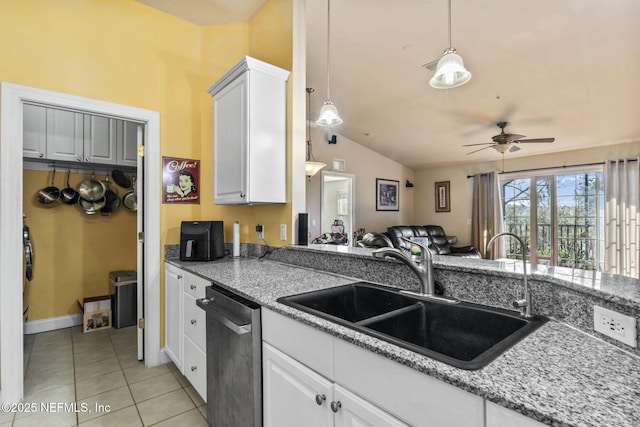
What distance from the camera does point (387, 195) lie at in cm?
711

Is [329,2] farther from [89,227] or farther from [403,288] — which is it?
[89,227]

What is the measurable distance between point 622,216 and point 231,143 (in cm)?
600

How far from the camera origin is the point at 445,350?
117cm

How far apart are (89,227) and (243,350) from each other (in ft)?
9.95

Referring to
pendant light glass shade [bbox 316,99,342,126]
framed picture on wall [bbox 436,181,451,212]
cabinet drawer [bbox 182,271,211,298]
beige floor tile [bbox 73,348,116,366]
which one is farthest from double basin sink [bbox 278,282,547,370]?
framed picture on wall [bbox 436,181,451,212]

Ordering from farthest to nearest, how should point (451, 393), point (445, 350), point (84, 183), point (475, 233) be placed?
point (475, 233) → point (84, 183) → point (445, 350) → point (451, 393)

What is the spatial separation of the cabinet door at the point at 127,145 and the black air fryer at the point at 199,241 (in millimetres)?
1345

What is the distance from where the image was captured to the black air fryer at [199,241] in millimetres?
2402

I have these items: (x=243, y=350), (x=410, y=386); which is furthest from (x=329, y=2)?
(x=410, y=386)

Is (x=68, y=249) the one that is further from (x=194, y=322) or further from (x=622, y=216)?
(x=622, y=216)

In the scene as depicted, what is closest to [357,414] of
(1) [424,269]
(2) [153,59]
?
(1) [424,269]

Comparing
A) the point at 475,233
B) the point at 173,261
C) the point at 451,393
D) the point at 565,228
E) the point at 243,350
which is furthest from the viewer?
the point at 475,233

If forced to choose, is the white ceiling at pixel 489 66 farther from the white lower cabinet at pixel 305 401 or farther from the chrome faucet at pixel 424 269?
the white lower cabinet at pixel 305 401

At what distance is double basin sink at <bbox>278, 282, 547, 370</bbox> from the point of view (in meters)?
1.03
